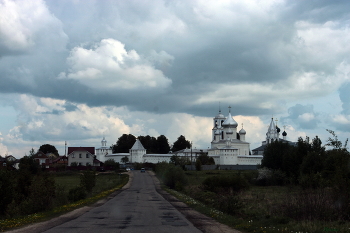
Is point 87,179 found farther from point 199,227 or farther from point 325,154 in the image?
point 325,154

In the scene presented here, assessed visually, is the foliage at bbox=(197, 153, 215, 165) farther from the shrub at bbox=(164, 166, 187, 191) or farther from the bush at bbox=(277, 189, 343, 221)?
the bush at bbox=(277, 189, 343, 221)

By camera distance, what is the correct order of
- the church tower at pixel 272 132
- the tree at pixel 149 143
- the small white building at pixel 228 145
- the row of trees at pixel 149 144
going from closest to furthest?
the small white building at pixel 228 145, the church tower at pixel 272 132, the row of trees at pixel 149 144, the tree at pixel 149 143

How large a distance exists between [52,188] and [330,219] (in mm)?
18093

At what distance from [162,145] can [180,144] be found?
856 centimetres

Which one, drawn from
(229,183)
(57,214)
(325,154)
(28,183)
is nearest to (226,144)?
(325,154)

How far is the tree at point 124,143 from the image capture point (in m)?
165

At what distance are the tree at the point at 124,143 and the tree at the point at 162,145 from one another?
34.4 feet

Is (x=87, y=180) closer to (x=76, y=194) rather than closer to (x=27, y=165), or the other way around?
(x=27, y=165)

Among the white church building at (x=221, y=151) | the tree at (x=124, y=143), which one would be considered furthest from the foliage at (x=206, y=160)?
the tree at (x=124, y=143)

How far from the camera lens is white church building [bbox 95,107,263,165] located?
5162 inches

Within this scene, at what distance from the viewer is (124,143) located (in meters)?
166

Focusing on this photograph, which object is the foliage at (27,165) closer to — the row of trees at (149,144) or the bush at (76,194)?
the bush at (76,194)

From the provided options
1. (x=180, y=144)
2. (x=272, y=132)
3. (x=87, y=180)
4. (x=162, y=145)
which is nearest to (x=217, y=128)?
(x=272, y=132)

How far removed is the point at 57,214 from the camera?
23.3m
